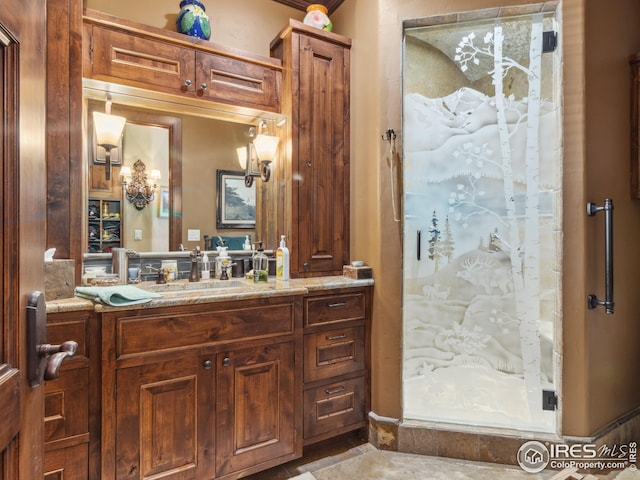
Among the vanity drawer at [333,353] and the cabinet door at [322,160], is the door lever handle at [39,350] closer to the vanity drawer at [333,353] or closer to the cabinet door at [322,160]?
the vanity drawer at [333,353]

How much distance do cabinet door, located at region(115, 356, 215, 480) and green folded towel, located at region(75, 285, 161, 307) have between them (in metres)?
0.28

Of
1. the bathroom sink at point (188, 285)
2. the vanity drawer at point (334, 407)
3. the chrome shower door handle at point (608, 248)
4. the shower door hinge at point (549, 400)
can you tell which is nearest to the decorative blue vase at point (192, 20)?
the bathroom sink at point (188, 285)

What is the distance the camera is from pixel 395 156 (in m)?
2.15

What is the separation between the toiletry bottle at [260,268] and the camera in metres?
2.17

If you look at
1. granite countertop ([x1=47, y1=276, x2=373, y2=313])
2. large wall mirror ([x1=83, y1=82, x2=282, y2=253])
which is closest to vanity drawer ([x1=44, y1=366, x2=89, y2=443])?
granite countertop ([x1=47, y1=276, x2=373, y2=313])

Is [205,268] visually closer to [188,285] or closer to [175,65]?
[188,285]

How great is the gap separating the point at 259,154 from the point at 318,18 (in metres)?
0.95

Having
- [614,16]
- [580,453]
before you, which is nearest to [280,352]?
[580,453]

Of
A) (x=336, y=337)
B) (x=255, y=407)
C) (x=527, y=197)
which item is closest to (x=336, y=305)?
(x=336, y=337)

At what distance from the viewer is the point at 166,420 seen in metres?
1.62

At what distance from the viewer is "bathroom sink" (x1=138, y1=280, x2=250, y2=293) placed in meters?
2.00

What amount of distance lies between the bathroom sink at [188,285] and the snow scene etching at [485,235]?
3.29 feet

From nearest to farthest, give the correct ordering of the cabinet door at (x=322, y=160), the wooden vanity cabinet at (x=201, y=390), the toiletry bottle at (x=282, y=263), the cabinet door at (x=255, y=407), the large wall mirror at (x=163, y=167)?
1. the wooden vanity cabinet at (x=201, y=390)
2. the cabinet door at (x=255, y=407)
3. the large wall mirror at (x=163, y=167)
4. the toiletry bottle at (x=282, y=263)
5. the cabinet door at (x=322, y=160)

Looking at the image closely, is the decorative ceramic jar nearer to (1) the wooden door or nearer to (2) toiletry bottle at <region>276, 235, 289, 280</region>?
(2) toiletry bottle at <region>276, 235, 289, 280</region>
